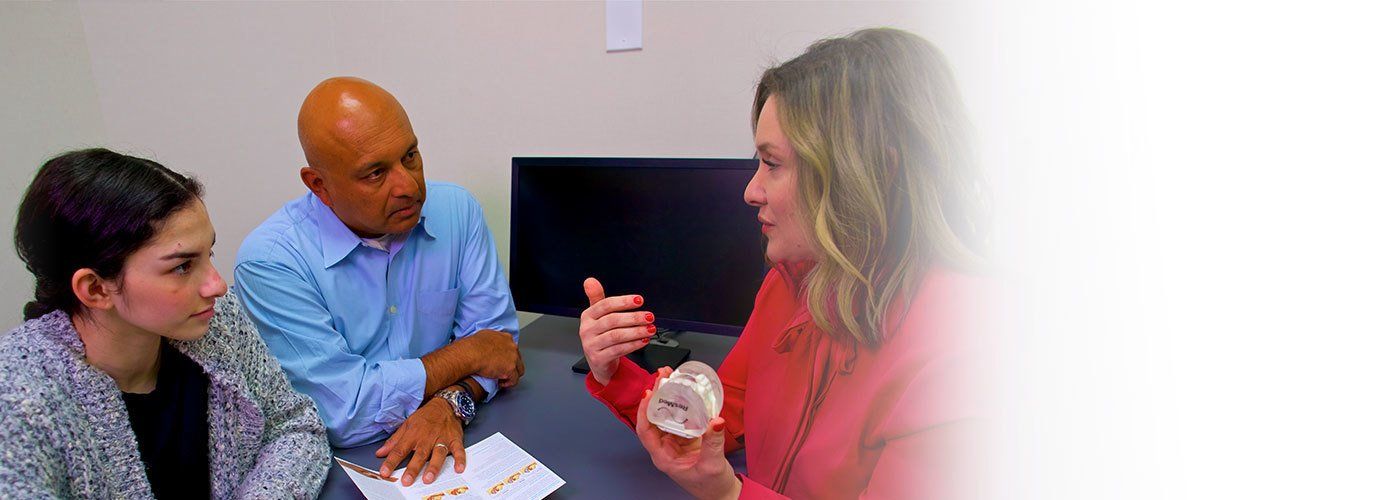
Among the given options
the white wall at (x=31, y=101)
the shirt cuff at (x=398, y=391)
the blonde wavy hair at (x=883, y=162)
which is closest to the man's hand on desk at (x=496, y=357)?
the shirt cuff at (x=398, y=391)

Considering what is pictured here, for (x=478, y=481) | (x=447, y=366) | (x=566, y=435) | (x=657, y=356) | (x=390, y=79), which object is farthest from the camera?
(x=390, y=79)

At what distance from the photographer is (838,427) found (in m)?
0.79

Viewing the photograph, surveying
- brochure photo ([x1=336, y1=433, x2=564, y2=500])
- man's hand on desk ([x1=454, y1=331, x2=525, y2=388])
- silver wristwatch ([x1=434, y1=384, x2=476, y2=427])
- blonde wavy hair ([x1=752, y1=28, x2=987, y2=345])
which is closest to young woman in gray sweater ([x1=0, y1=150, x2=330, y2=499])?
brochure photo ([x1=336, y1=433, x2=564, y2=500])

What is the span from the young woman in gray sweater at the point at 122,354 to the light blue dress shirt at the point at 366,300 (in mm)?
158

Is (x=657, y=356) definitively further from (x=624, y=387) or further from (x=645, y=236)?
(x=624, y=387)

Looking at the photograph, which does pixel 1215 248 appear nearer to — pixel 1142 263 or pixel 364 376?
pixel 1142 263

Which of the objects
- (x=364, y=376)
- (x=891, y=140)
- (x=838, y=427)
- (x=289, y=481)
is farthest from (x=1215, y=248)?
(x=364, y=376)

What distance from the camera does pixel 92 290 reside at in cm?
83

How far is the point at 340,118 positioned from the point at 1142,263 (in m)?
1.26

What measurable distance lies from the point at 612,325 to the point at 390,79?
4.34 ft

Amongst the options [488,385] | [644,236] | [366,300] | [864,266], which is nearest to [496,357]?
[488,385]

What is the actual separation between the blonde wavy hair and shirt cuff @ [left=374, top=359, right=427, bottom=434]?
0.86 m

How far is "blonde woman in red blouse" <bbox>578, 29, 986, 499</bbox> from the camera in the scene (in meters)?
0.68

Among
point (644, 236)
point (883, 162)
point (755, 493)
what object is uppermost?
point (883, 162)
